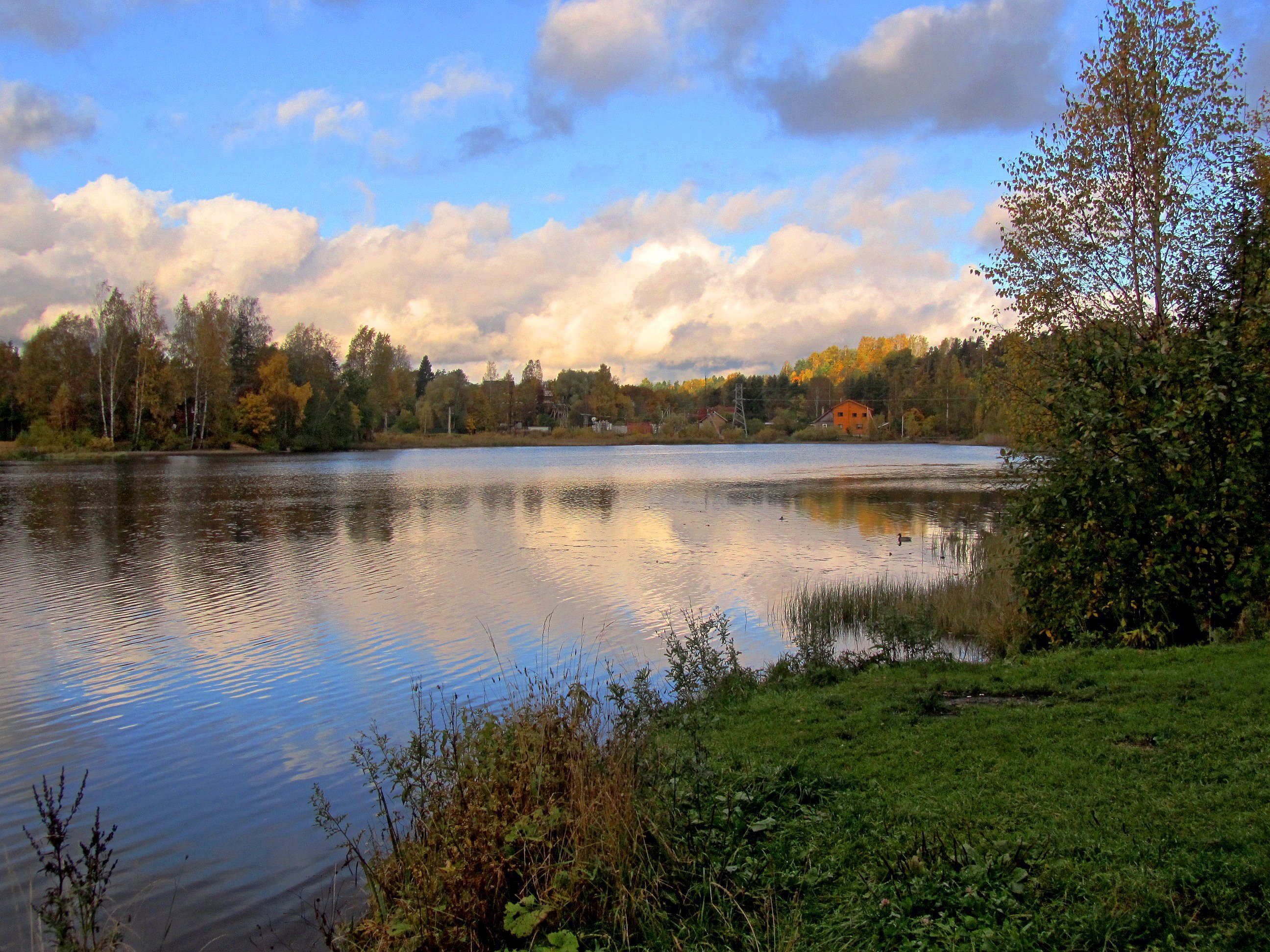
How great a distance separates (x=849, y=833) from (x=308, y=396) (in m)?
104

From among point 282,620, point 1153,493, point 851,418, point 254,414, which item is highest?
point 254,414

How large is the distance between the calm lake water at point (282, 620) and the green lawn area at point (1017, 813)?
11.6 ft

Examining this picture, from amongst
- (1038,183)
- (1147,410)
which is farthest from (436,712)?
(1038,183)

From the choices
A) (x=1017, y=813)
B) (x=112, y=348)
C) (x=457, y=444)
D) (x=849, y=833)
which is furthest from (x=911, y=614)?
(x=457, y=444)

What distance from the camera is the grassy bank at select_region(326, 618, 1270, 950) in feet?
14.2

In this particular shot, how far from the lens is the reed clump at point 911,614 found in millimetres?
11797

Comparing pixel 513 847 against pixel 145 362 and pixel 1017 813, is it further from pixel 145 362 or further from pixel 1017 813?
pixel 145 362

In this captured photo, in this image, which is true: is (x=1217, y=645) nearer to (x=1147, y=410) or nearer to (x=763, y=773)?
(x=1147, y=410)

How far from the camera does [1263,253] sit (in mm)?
11008

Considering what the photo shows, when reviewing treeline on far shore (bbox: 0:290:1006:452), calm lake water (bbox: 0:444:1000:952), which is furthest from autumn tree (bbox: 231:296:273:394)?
calm lake water (bbox: 0:444:1000:952)

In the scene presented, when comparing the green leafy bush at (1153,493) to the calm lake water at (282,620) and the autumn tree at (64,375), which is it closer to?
the calm lake water at (282,620)

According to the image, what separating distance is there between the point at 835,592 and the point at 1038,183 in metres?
9.29

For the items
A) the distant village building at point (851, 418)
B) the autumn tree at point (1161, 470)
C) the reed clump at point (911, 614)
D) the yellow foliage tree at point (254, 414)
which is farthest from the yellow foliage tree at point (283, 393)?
the autumn tree at point (1161, 470)

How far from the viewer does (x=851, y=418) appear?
158250 mm
